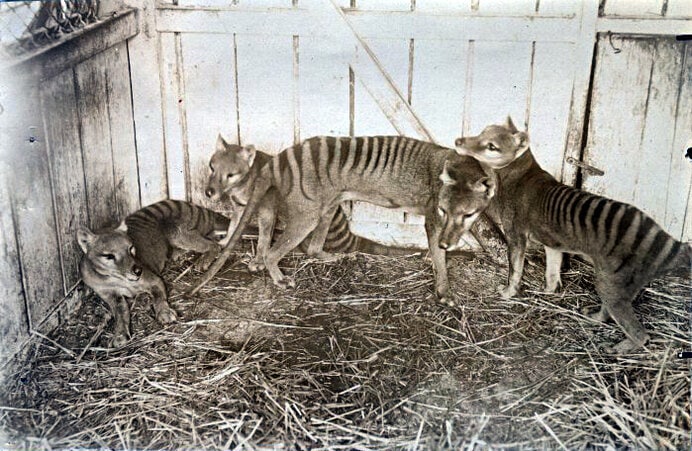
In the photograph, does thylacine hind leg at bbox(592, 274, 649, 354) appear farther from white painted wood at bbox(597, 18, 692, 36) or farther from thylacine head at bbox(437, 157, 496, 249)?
white painted wood at bbox(597, 18, 692, 36)

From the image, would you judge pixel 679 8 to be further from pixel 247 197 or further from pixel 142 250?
pixel 142 250

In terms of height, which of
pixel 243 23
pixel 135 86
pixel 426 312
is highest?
pixel 243 23

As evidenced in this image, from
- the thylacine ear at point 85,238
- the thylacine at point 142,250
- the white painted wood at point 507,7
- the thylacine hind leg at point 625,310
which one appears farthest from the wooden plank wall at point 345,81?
the thylacine hind leg at point 625,310

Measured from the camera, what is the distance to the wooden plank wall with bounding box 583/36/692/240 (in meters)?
3.71

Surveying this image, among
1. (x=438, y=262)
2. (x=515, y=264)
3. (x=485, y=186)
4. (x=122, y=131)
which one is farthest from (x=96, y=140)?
(x=515, y=264)

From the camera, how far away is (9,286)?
3451 mm

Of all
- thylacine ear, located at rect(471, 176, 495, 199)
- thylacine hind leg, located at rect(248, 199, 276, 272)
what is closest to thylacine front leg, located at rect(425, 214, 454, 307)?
thylacine ear, located at rect(471, 176, 495, 199)

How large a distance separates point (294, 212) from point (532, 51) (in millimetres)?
1604

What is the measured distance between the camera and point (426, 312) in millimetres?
3898

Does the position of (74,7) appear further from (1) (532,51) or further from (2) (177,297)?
(1) (532,51)

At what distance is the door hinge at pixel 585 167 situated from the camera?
3.96 metres

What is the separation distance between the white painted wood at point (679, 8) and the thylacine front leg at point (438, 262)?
5.39 feet

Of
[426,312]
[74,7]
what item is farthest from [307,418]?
[74,7]

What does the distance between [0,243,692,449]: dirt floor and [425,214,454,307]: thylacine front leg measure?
0.08 m
